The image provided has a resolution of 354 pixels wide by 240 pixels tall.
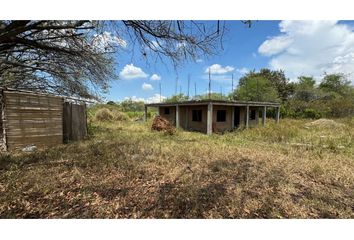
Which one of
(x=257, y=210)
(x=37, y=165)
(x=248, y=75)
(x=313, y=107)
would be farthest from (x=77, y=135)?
(x=248, y=75)

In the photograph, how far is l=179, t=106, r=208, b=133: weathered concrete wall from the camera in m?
14.0

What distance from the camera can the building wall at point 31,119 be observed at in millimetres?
6402

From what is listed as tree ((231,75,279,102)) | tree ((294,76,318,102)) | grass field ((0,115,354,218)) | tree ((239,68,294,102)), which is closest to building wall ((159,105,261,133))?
grass field ((0,115,354,218))

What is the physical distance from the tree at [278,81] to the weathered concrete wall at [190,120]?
22.9 metres

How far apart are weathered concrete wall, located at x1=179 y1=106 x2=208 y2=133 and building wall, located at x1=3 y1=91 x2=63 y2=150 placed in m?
8.79

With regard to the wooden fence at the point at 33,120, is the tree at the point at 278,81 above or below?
above

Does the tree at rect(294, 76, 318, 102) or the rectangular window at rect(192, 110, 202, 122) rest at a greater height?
the tree at rect(294, 76, 318, 102)

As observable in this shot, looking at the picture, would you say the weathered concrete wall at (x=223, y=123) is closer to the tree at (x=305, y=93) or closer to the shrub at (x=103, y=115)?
the shrub at (x=103, y=115)

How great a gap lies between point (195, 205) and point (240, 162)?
295 cm

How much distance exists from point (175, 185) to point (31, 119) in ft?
20.1

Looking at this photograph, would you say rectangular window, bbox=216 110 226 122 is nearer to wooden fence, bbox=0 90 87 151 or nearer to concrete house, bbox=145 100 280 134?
concrete house, bbox=145 100 280 134

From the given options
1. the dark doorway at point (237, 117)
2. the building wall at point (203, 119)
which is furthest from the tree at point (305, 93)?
the dark doorway at point (237, 117)

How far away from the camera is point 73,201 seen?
3.28 meters

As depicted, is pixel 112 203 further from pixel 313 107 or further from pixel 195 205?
pixel 313 107
